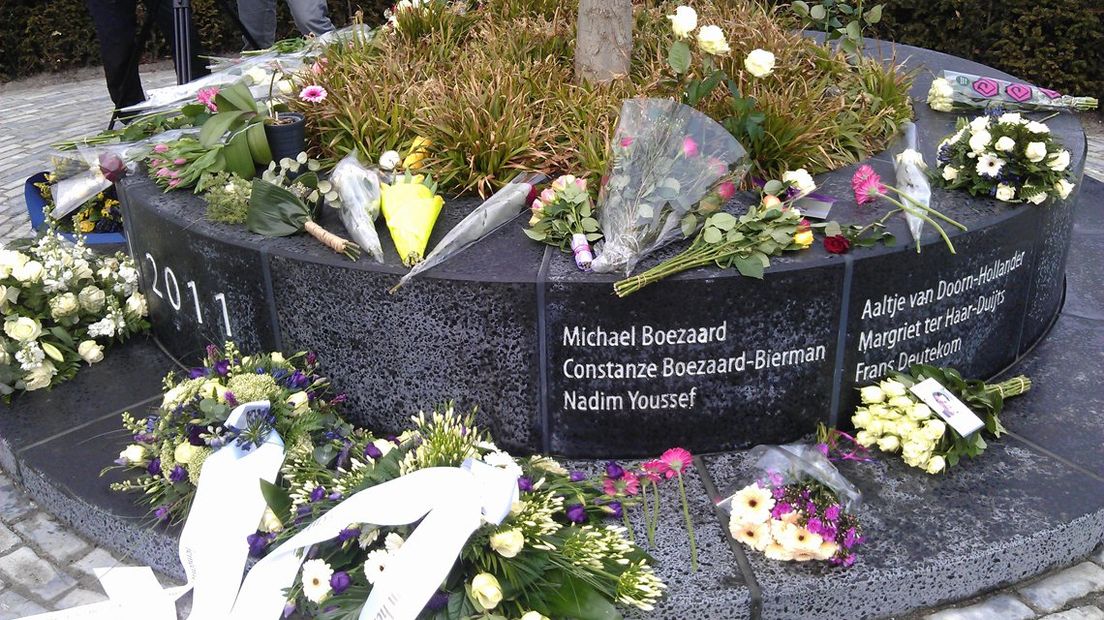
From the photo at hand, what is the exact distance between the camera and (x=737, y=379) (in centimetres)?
305

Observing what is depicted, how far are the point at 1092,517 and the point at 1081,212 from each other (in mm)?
2652

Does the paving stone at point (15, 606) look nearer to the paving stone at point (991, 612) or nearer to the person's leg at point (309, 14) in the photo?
the paving stone at point (991, 612)

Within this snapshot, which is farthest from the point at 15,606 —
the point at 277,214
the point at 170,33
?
the point at 170,33

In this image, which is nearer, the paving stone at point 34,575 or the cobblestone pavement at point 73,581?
the cobblestone pavement at point 73,581

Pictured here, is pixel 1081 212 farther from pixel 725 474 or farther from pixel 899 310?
pixel 725 474

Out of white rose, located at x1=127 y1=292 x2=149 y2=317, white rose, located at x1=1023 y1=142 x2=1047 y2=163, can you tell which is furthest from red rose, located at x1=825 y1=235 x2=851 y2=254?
white rose, located at x1=127 y1=292 x2=149 y2=317

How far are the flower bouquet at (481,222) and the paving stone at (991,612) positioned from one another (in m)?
1.65

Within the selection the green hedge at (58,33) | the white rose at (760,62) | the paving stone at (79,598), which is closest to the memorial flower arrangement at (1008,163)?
the white rose at (760,62)

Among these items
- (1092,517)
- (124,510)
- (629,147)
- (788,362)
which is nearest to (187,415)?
(124,510)

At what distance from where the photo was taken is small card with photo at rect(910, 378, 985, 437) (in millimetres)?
3006

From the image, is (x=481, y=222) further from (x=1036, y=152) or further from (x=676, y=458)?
(x=1036, y=152)

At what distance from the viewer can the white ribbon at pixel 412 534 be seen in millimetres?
2373

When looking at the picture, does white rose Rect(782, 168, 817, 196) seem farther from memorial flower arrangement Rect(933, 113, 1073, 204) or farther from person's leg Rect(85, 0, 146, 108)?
person's leg Rect(85, 0, 146, 108)

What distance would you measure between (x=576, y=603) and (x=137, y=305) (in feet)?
7.53
